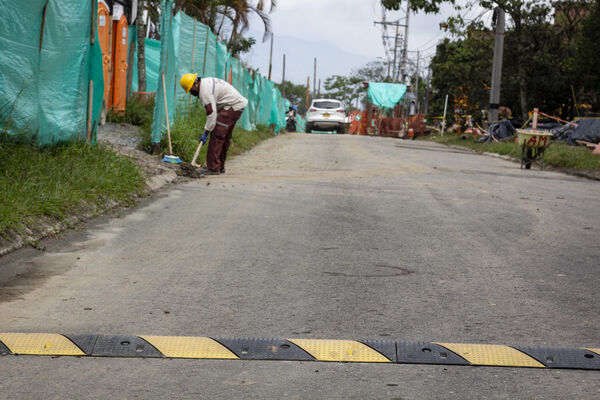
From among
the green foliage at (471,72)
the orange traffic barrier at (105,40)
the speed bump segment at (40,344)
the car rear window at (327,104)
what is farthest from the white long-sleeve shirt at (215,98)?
the car rear window at (327,104)

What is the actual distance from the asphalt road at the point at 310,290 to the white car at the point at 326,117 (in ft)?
93.5

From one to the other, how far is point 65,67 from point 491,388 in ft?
22.7

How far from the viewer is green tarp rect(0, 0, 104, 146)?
7336 mm

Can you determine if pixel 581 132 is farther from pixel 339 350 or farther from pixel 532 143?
pixel 339 350

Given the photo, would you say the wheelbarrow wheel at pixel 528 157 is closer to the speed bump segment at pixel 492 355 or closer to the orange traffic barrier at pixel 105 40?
the orange traffic barrier at pixel 105 40

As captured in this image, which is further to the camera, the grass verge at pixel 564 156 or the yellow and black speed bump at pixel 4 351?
the grass verge at pixel 564 156

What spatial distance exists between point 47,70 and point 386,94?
29.8 meters

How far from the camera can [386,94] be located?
37000 mm

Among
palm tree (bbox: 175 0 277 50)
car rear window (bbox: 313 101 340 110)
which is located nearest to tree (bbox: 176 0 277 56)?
palm tree (bbox: 175 0 277 50)

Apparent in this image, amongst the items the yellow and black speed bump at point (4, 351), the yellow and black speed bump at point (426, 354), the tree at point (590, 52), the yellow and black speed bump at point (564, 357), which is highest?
the tree at point (590, 52)

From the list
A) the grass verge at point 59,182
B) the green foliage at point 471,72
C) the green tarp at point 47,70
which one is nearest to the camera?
the grass verge at point 59,182

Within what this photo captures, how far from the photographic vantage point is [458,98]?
34469mm

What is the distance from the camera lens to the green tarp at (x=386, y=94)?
3681 cm

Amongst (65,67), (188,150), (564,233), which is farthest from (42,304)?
(188,150)
